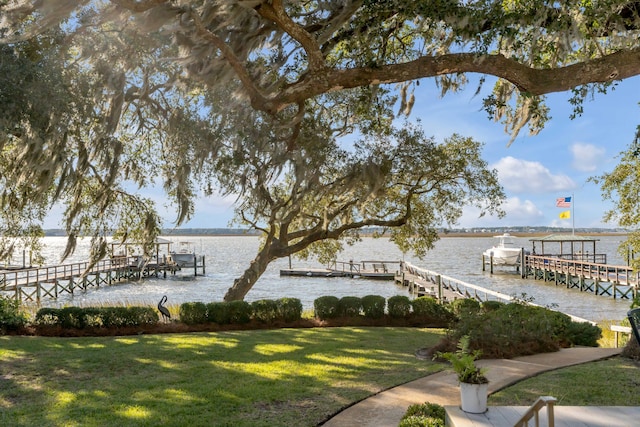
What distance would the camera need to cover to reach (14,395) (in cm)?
686

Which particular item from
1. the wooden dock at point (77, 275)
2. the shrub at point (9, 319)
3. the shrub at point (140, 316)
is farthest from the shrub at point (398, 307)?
the wooden dock at point (77, 275)

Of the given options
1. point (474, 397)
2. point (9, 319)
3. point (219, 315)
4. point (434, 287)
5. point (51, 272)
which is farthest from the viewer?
point (51, 272)

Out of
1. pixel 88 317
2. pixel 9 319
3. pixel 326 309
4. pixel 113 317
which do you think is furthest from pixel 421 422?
pixel 9 319

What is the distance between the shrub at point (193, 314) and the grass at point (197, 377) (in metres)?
1.98

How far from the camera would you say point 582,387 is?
6531 millimetres

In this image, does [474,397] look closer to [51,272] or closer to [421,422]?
[421,422]

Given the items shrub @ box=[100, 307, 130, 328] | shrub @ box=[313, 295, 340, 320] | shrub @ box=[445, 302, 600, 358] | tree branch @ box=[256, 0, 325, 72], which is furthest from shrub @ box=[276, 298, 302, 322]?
tree branch @ box=[256, 0, 325, 72]

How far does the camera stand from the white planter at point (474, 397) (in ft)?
15.8

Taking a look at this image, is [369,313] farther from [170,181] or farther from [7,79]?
[7,79]

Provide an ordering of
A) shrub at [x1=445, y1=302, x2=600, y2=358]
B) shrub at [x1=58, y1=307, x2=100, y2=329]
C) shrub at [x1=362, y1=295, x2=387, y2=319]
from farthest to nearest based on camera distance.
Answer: shrub at [x1=362, y1=295, x2=387, y2=319], shrub at [x1=58, y1=307, x2=100, y2=329], shrub at [x1=445, y1=302, x2=600, y2=358]

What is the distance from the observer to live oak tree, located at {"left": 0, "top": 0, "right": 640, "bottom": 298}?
6.79 metres

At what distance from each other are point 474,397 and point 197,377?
→ 174 inches

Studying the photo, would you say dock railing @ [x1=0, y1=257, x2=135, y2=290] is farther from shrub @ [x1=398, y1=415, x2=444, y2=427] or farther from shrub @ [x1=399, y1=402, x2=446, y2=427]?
shrub @ [x1=398, y1=415, x2=444, y2=427]

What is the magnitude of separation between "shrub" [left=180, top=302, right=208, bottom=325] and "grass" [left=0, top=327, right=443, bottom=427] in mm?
1982
